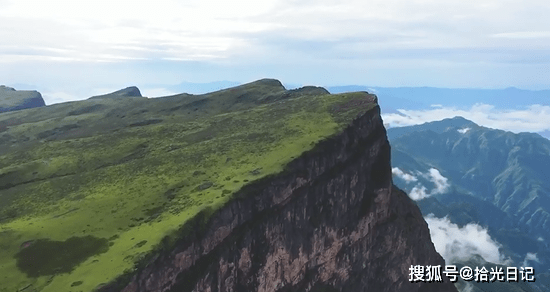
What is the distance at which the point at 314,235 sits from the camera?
118 metres

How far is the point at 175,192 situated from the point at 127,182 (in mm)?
20159

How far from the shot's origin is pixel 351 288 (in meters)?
134

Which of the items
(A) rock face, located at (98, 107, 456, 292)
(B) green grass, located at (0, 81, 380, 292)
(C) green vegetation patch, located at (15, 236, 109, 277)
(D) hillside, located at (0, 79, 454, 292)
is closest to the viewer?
(C) green vegetation patch, located at (15, 236, 109, 277)

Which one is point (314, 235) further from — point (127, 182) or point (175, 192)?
point (127, 182)

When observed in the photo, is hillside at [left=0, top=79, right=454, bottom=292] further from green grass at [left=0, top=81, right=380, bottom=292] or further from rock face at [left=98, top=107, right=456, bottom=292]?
rock face at [left=98, top=107, right=456, bottom=292]

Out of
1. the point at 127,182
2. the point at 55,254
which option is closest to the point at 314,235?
the point at 127,182

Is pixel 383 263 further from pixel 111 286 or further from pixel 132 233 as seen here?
pixel 111 286

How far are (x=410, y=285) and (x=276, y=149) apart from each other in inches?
3179

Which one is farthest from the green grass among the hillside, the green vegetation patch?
the hillside

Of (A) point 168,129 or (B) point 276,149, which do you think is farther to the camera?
(A) point 168,129

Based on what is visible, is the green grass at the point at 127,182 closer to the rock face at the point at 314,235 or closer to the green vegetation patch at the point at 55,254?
the green vegetation patch at the point at 55,254

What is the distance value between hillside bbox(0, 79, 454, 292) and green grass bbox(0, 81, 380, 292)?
355mm

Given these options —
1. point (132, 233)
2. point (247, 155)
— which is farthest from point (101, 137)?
point (132, 233)

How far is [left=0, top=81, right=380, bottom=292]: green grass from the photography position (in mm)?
79688
